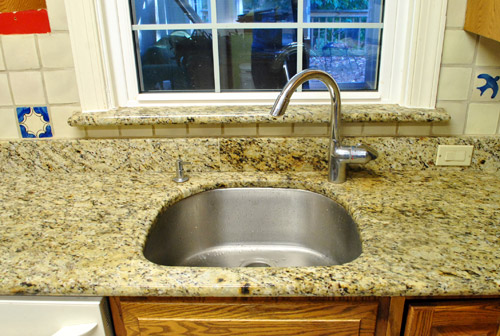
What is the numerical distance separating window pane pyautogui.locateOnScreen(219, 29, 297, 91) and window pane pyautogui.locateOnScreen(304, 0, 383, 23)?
82 millimetres

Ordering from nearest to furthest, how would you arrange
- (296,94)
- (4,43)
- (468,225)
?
(468,225) → (4,43) → (296,94)

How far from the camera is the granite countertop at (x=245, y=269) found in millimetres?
706

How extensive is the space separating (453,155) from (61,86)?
3.95 feet

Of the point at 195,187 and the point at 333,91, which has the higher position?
the point at 333,91

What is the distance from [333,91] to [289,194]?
33 cm

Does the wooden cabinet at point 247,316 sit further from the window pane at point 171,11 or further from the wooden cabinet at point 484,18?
the window pane at point 171,11

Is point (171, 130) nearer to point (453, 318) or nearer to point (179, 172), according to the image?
point (179, 172)

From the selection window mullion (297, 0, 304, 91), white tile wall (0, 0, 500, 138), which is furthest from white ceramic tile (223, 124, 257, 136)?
window mullion (297, 0, 304, 91)

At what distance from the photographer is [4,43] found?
1.15 m

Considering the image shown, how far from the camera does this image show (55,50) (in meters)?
1.15

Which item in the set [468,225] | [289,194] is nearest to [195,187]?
[289,194]

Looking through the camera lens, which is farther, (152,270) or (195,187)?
(195,187)

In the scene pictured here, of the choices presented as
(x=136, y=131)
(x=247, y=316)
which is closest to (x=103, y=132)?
(x=136, y=131)

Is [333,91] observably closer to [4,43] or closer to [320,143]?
[320,143]
